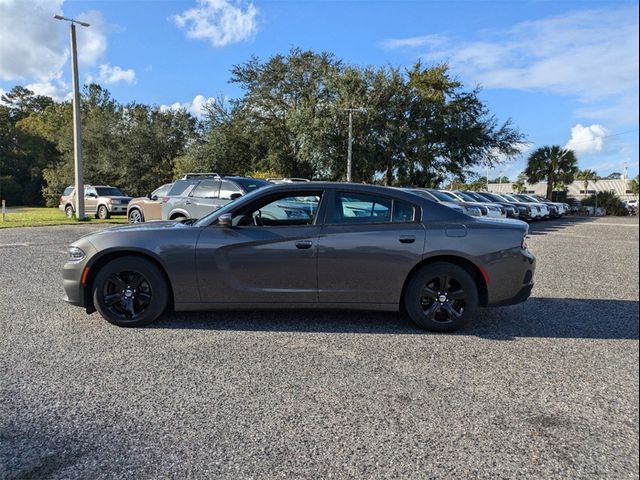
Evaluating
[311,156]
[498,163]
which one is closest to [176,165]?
[311,156]

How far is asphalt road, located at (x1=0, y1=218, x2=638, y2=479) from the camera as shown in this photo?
2.56 meters

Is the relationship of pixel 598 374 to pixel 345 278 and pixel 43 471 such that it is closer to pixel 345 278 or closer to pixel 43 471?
pixel 345 278

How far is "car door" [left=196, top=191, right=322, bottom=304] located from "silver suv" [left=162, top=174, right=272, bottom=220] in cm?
693

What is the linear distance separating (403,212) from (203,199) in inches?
316

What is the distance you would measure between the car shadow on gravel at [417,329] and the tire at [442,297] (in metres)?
0.17

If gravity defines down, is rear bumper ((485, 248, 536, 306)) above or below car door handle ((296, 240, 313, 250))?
below

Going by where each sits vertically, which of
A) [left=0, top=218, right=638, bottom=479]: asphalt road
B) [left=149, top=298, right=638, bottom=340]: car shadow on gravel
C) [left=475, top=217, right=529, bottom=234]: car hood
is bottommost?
[left=0, top=218, right=638, bottom=479]: asphalt road

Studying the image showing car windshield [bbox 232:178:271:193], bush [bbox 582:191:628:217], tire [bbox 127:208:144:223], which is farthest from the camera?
bush [bbox 582:191:628:217]

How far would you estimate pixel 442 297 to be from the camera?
191 inches

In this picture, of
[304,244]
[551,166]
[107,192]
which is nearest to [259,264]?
[304,244]

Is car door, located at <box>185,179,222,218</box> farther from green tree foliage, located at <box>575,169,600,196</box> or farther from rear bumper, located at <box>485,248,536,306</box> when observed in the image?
green tree foliage, located at <box>575,169,600,196</box>

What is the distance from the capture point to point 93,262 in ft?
16.1

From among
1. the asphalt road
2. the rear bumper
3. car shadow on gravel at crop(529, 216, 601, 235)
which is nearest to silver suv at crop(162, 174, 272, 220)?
the asphalt road

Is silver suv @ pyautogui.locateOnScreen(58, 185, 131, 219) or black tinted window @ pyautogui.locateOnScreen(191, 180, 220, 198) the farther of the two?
silver suv @ pyautogui.locateOnScreen(58, 185, 131, 219)
